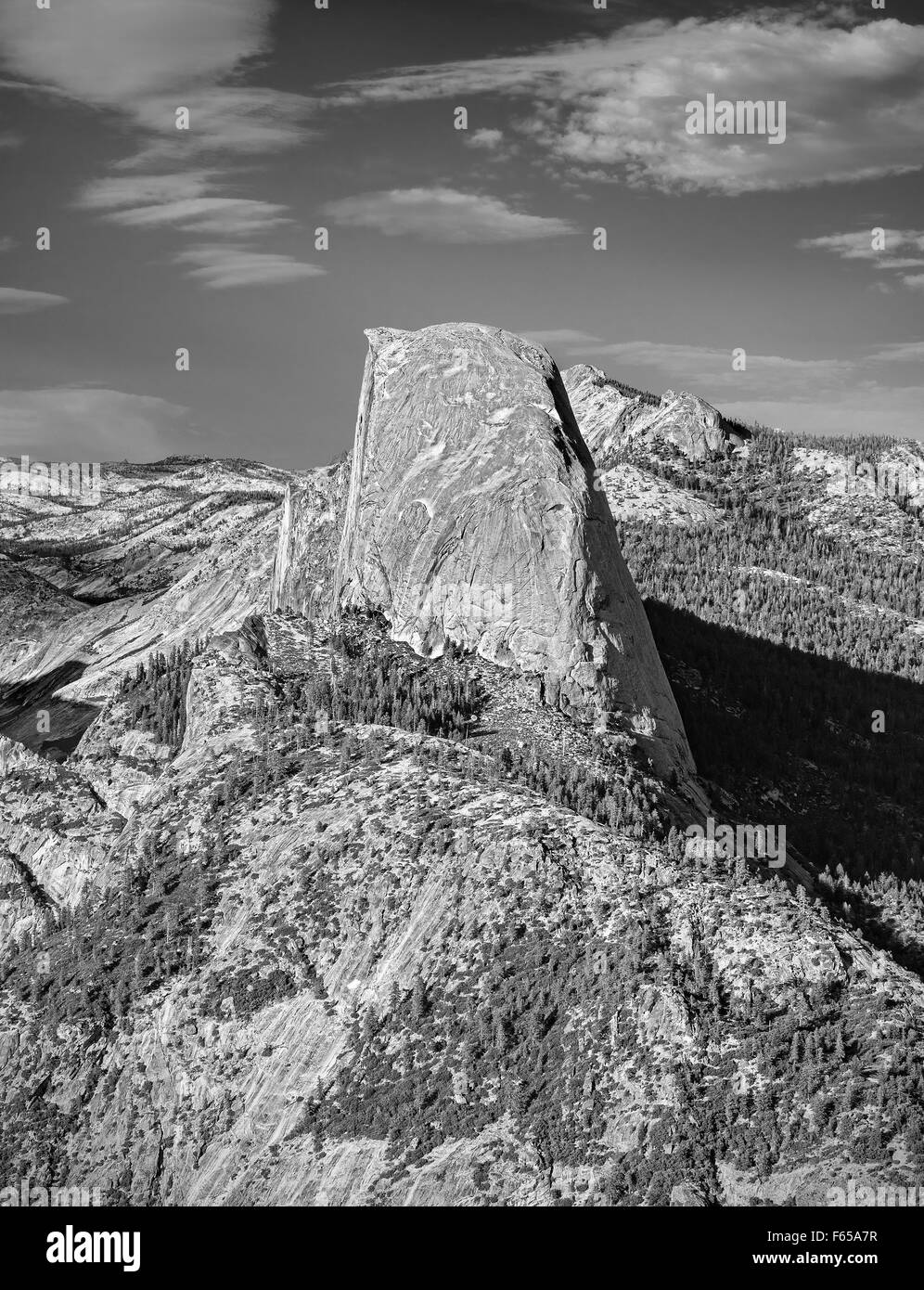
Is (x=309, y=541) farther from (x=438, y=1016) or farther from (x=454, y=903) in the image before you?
(x=438, y=1016)

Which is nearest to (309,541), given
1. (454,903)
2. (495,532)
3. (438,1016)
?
(495,532)

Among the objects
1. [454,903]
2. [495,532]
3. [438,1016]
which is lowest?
[438,1016]

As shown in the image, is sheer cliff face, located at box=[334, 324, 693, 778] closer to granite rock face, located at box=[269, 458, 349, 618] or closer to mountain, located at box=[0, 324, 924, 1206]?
mountain, located at box=[0, 324, 924, 1206]

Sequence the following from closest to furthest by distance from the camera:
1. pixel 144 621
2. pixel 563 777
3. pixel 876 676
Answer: pixel 563 777 → pixel 876 676 → pixel 144 621

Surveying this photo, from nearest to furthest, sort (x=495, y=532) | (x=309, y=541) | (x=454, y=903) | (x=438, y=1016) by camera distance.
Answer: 1. (x=438, y=1016)
2. (x=454, y=903)
3. (x=495, y=532)
4. (x=309, y=541)

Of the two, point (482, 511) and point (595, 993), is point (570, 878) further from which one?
point (482, 511)

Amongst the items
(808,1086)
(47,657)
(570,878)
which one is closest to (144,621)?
(47,657)

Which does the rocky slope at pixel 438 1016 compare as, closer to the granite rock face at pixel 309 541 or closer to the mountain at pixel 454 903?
the mountain at pixel 454 903
